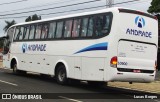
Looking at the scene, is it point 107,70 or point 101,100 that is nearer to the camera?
point 101,100

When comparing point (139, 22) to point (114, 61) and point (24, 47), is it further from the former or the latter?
point (24, 47)

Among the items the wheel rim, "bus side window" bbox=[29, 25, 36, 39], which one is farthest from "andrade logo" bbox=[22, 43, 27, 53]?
the wheel rim

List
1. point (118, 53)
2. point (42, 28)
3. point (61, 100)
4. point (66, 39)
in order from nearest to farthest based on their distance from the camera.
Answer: point (61, 100) < point (118, 53) < point (66, 39) < point (42, 28)

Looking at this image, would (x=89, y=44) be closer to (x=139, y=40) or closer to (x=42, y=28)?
(x=139, y=40)

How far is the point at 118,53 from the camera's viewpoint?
50.2 feet

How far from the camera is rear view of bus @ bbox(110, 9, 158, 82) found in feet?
50.2

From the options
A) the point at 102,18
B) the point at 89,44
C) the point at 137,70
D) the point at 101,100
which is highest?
the point at 102,18

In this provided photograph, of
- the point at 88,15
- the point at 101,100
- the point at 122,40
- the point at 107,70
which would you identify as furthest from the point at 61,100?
the point at 88,15

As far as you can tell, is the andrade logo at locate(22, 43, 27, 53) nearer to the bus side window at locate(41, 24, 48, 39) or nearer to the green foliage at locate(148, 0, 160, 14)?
the bus side window at locate(41, 24, 48, 39)

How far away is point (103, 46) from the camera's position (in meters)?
15.6

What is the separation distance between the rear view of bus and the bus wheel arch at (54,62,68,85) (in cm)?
369

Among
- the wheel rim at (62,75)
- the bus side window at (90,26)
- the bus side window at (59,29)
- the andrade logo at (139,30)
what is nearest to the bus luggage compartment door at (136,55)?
the andrade logo at (139,30)

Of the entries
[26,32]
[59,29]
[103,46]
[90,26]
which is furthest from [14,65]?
[103,46]

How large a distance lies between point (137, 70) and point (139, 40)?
49.7 inches
